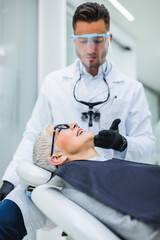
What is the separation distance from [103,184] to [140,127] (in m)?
0.69

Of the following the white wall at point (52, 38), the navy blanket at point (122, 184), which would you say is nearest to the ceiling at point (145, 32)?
the white wall at point (52, 38)

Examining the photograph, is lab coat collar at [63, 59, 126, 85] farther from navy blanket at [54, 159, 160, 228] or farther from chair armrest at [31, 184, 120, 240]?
chair armrest at [31, 184, 120, 240]

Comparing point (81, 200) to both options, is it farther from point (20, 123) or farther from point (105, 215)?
point (20, 123)

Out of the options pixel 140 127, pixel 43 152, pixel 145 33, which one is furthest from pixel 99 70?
pixel 145 33

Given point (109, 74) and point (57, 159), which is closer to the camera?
point (57, 159)

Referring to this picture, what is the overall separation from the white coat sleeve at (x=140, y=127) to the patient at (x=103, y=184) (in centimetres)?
36

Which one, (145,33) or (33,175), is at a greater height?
(145,33)

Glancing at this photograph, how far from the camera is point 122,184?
1.00 metres

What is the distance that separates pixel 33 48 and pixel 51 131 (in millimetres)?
1453

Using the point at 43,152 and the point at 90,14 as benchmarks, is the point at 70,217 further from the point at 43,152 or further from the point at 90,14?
the point at 90,14

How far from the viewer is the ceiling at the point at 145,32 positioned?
2.87m

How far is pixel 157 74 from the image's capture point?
3020 millimetres

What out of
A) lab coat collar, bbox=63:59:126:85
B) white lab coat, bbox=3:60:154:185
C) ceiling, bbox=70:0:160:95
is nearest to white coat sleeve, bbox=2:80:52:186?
white lab coat, bbox=3:60:154:185

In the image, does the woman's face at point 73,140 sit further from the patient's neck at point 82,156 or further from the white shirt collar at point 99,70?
the white shirt collar at point 99,70
